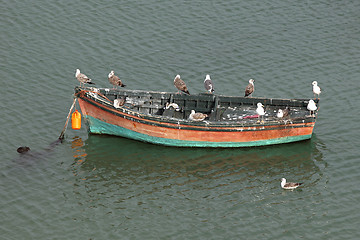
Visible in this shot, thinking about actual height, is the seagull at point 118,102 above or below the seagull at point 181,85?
below

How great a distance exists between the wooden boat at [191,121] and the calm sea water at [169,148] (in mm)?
609

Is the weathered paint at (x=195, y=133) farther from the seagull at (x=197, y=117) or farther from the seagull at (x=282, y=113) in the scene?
the seagull at (x=282, y=113)

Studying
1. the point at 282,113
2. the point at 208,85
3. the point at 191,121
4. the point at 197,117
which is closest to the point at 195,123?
the point at 191,121

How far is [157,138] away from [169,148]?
0.81 meters

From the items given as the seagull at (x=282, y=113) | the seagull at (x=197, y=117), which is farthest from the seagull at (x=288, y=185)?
the seagull at (x=197, y=117)

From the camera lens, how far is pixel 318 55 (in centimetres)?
4859

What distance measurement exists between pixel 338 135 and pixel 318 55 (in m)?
9.30

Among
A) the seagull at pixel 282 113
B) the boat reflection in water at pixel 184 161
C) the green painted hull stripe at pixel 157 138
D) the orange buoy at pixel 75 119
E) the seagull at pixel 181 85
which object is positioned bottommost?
the boat reflection in water at pixel 184 161

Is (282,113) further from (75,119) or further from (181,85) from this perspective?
(75,119)

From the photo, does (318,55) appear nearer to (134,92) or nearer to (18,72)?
(134,92)

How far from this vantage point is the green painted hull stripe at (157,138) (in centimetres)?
3950

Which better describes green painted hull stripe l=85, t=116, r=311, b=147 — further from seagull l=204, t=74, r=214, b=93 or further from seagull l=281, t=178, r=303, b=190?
seagull l=281, t=178, r=303, b=190

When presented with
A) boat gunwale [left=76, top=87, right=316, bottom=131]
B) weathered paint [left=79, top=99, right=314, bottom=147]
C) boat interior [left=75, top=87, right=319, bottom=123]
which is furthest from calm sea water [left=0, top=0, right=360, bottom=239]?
boat interior [left=75, top=87, right=319, bottom=123]

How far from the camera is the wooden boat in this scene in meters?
39.0
